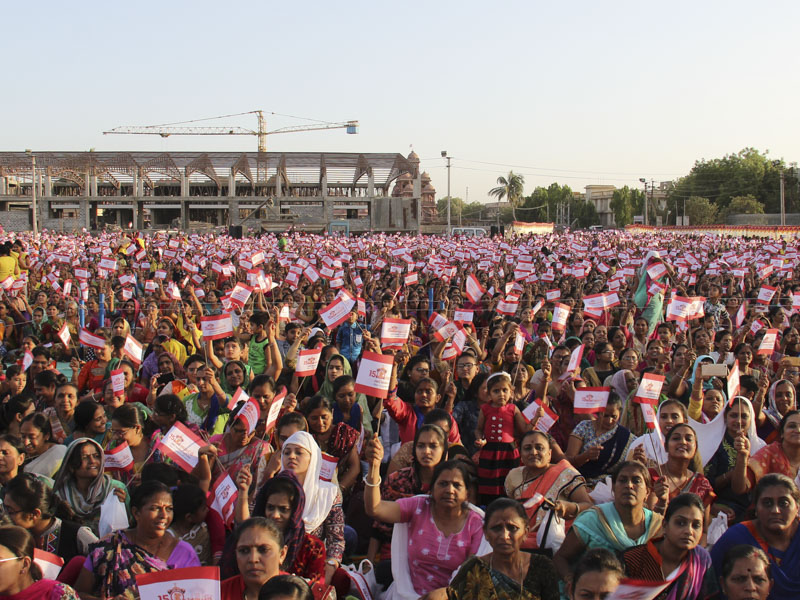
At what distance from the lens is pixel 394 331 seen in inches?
312

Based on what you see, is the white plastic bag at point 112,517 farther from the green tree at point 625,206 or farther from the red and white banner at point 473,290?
the green tree at point 625,206

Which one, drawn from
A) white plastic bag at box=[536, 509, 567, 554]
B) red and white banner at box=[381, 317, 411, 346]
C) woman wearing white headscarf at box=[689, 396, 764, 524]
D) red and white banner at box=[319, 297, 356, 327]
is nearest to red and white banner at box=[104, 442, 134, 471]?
white plastic bag at box=[536, 509, 567, 554]

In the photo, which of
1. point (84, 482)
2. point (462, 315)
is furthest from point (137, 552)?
point (462, 315)

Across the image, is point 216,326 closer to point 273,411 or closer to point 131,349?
point 131,349

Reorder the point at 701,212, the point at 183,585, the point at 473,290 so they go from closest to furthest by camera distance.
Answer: the point at 183,585 < the point at 473,290 < the point at 701,212

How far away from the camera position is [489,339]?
9.34 meters

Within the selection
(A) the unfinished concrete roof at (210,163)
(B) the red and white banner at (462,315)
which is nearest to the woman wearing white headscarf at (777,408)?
(B) the red and white banner at (462,315)

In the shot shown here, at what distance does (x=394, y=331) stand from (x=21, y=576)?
4.83 metres

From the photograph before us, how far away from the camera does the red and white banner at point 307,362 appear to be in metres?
7.04

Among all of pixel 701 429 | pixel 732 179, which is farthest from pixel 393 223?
pixel 701 429

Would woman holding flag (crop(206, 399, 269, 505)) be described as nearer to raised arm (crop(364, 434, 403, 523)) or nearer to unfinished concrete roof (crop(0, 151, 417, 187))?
raised arm (crop(364, 434, 403, 523))

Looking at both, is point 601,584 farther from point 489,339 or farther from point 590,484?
point 489,339

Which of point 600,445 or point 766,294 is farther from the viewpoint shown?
point 766,294

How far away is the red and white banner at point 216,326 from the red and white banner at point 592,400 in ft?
12.7
